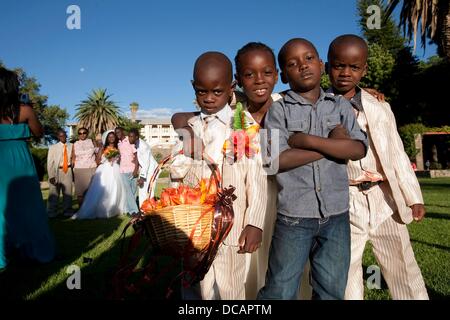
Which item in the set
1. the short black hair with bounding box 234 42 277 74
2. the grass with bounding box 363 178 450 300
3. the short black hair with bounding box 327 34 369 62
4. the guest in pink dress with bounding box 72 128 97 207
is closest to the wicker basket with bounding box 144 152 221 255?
the short black hair with bounding box 234 42 277 74

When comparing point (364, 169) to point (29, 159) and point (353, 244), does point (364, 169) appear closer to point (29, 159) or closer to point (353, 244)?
point (353, 244)

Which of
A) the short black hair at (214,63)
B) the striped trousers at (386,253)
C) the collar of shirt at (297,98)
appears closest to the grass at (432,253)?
the striped trousers at (386,253)

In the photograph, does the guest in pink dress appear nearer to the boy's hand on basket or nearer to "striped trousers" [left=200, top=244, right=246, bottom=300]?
"striped trousers" [left=200, top=244, right=246, bottom=300]

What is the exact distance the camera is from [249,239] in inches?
92.7

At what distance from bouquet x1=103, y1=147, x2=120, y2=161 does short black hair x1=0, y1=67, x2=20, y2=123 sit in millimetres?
5762

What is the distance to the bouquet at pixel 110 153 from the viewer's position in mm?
10820

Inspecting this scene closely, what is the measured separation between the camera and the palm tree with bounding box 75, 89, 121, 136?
69375 millimetres

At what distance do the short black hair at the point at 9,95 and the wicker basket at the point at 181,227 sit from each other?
3659 mm

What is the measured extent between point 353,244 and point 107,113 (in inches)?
2788

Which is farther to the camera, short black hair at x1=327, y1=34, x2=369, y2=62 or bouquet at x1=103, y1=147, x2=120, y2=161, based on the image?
bouquet at x1=103, y1=147, x2=120, y2=161

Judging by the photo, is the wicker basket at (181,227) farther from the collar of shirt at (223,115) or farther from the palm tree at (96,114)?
the palm tree at (96,114)

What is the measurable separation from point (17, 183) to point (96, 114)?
67415mm

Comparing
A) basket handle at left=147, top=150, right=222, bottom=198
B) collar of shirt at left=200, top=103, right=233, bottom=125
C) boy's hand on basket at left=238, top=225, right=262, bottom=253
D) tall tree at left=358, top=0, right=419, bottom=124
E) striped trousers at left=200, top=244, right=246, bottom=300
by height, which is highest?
tall tree at left=358, top=0, right=419, bottom=124
